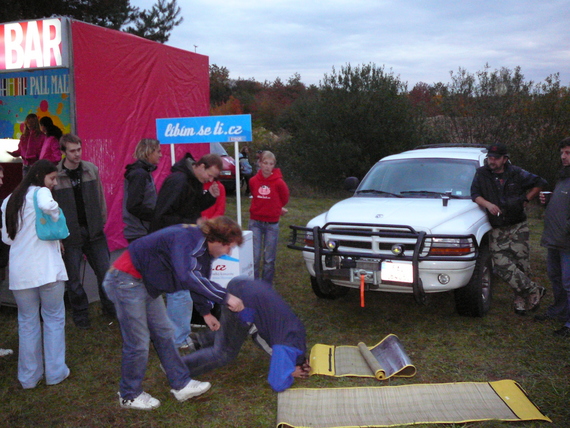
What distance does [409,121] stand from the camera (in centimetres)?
1842

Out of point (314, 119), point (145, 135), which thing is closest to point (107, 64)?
point (145, 135)

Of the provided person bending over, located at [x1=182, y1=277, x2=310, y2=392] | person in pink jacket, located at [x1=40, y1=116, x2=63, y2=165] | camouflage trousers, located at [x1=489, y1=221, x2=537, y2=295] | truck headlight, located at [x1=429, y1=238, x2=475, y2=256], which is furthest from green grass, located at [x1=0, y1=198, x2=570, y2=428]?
person in pink jacket, located at [x1=40, y1=116, x2=63, y2=165]

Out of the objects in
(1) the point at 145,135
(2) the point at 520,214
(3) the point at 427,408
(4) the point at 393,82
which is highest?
(4) the point at 393,82

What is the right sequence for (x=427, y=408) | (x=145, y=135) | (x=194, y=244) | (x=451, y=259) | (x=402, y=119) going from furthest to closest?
1. (x=402, y=119)
2. (x=145, y=135)
3. (x=451, y=259)
4. (x=427, y=408)
5. (x=194, y=244)

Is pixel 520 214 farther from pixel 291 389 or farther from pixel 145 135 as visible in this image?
pixel 145 135

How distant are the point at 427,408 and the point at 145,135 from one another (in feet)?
16.6

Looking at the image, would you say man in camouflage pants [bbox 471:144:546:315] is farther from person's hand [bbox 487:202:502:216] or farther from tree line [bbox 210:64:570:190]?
tree line [bbox 210:64:570:190]

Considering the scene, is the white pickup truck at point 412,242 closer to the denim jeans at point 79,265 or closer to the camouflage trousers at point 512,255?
the camouflage trousers at point 512,255

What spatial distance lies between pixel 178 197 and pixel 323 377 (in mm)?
2000

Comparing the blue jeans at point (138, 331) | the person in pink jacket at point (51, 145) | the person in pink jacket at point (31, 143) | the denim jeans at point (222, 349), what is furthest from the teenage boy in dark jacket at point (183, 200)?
the person in pink jacket at point (31, 143)

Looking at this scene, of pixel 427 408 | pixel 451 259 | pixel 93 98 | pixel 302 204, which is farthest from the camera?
pixel 302 204

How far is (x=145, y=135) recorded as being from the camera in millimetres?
7203

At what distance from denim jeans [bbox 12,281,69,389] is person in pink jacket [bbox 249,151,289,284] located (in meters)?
2.67

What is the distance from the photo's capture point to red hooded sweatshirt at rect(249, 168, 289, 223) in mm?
6480
